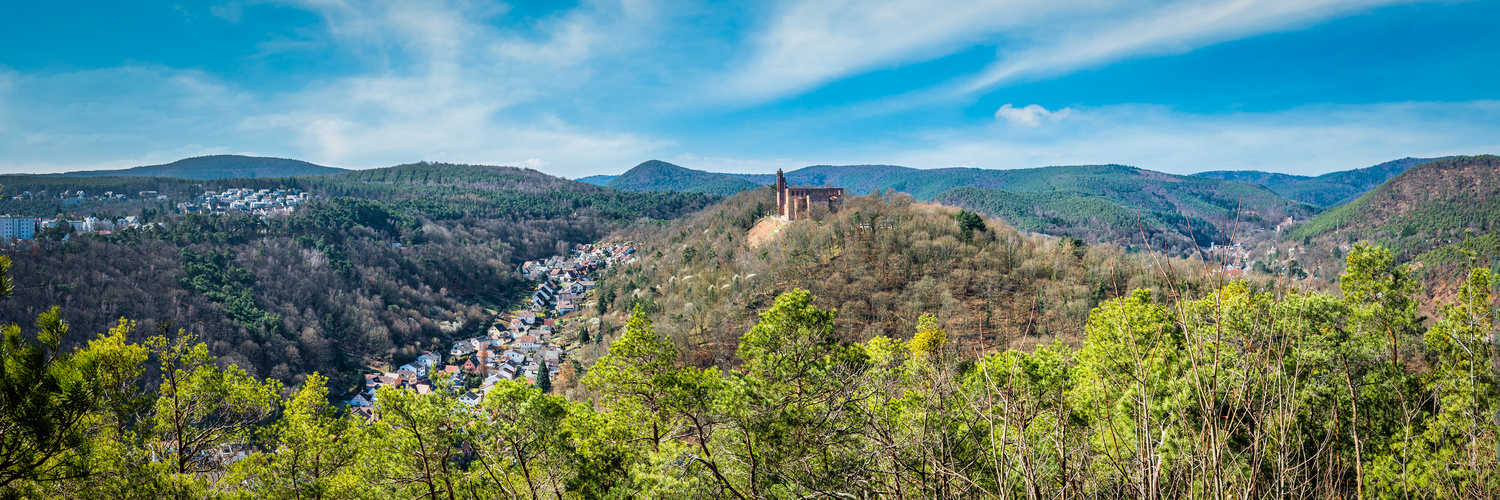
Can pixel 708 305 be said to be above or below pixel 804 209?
below

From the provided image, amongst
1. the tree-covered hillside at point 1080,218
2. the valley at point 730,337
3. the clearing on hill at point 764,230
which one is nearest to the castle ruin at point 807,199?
the valley at point 730,337

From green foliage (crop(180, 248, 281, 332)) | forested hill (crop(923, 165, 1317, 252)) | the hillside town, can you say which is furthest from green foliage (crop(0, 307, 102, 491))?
the hillside town

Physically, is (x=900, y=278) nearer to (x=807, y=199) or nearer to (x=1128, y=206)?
(x=807, y=199)

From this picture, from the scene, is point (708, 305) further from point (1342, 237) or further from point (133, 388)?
point (1342, 237)

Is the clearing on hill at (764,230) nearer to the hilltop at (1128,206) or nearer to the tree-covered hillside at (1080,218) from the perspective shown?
the hilltop at (1128,206)

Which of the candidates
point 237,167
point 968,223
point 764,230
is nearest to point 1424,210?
point 968,223

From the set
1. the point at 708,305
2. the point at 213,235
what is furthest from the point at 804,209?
the point at 213,235
